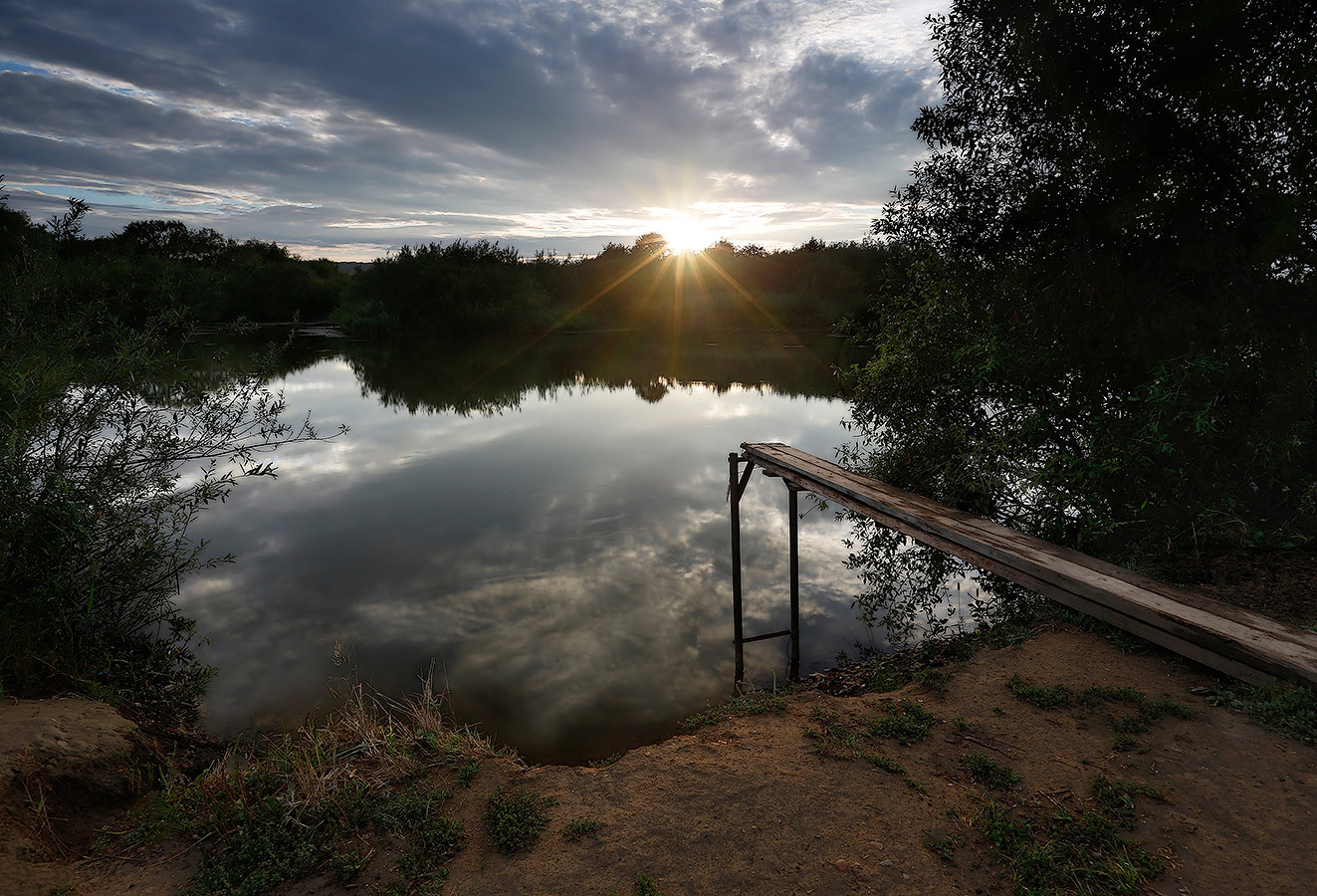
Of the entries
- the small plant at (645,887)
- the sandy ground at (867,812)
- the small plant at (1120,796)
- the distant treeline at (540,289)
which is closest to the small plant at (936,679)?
the sandy ground at (867,812)

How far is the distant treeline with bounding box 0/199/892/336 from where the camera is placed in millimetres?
41344

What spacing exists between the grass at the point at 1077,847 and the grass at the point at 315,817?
2.68m

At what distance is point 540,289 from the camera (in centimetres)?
4531

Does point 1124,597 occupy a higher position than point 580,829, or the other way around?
point 1124,597

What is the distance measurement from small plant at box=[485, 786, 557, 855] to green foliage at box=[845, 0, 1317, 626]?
5415mm

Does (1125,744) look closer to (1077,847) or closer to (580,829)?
(1077,847)

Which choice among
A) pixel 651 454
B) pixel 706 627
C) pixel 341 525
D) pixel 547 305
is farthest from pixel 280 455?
pixel 547 305

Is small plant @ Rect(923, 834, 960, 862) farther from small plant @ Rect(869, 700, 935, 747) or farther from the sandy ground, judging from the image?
small plant @ Rect(869, 700, 935, 747)

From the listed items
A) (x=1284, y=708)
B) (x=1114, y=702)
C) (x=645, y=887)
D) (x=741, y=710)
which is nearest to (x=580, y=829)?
(x=645, y=887)

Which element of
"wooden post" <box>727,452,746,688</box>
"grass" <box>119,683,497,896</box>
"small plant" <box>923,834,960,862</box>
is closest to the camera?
"small plant" <box>923,834,960,862</box>

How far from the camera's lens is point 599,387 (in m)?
24.2

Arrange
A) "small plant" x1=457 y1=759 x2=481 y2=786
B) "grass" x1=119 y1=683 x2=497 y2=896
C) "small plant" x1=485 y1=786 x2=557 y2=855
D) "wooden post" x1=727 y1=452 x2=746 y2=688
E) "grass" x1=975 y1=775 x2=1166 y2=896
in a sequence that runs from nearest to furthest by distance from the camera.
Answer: "grass" x1=975 y1=775 x2=1166 y2=896 < "grass" x1=119 y1=683 x2=497 y2=896 < "small plant" x1=485 y1=786 x2=557 y2=855 < "small plant" x1=457 y1=759 x2=481 y2=786 < "wooden post" x1=727 y1=452 x2=746 y2=688

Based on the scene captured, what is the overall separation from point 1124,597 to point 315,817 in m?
4.99

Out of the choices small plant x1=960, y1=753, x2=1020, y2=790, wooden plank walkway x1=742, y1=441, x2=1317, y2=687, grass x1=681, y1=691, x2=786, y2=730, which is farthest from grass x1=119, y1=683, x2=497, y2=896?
wooden plank walkway x1=742, y1=441, x2=1317, y2=687
